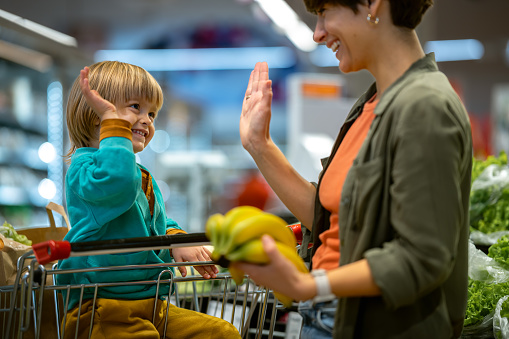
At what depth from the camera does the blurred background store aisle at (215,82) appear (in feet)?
18.8

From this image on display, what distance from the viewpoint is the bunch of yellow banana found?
4.15ft

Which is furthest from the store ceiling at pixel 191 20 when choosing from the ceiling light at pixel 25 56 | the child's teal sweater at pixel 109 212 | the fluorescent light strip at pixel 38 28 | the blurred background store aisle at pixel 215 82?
the child's teal sweater at pixel 109 212

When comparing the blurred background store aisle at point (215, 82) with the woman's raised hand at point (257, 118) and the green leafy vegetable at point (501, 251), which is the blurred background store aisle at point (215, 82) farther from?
the woman's raised hand at point (257, 118)

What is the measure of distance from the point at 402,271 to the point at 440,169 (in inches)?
8.6

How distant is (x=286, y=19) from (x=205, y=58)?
3694 millimetres

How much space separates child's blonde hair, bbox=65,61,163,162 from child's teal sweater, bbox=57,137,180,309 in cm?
11

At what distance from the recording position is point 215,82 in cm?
1069

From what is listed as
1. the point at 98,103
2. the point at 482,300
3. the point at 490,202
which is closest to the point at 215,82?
the point at 490,202

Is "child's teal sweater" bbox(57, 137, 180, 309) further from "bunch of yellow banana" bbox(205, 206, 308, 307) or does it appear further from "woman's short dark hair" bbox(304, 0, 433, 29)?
"woman's short dark hair" bbox(304, 0, 433, 29)

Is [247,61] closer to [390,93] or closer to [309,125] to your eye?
[309,125]

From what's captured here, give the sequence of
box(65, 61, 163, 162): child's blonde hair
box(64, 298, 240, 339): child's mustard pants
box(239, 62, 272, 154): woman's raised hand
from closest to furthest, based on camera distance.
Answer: box(239, 62, 272, 154): woman's raised hand
box(64, 298, 240, 339): child's mustard pants
box(65, 61, 163, 162): child's blonde hair

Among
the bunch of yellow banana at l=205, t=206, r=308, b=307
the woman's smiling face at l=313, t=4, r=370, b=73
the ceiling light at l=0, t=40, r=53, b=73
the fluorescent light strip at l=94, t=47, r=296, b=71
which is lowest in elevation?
the bunch of yellow banana at l=205, t=206, r=308, b=307

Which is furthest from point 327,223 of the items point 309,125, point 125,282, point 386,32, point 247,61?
point 247,61

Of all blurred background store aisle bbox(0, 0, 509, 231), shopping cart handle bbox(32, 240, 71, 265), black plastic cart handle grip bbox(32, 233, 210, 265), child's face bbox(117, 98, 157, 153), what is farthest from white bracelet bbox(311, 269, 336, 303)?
blurred background store aisle bbox(0, 0, 509, 231)
